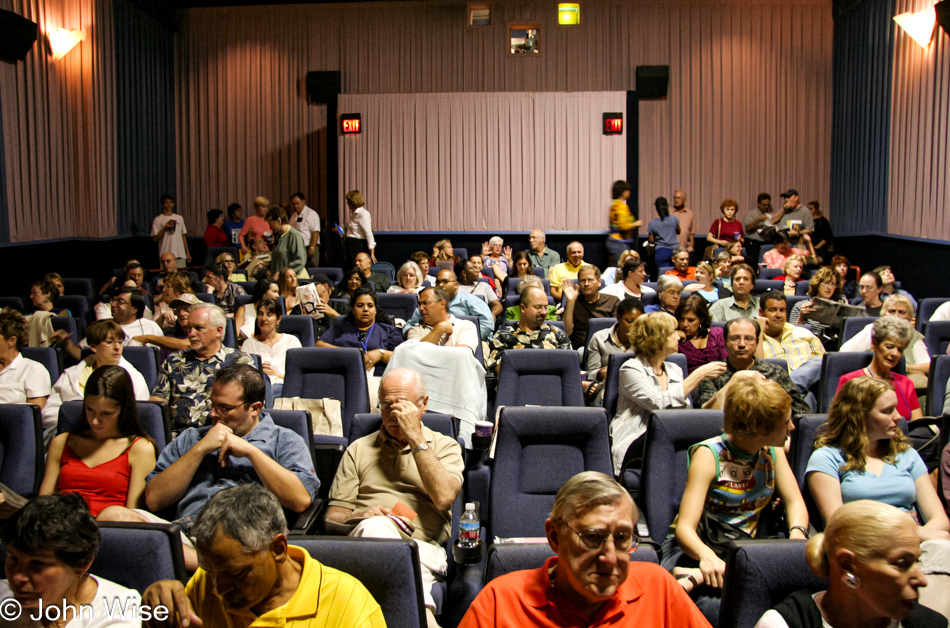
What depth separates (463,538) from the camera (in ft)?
8.54

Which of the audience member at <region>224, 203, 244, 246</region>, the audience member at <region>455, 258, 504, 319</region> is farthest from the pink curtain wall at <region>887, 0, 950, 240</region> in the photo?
the audience member at <region>224, 203, 244, 246</region>

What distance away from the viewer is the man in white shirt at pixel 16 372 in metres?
3.93

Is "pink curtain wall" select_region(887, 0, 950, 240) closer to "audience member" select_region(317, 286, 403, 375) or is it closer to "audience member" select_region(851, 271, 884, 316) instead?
"audience member" select_region(851, 271, 884, 316)

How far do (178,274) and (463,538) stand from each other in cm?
471

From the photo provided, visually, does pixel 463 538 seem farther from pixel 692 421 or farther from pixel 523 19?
pixel 523 19

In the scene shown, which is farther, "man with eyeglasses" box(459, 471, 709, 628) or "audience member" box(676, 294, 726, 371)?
"audience member" box(676, 294, 726, 371)

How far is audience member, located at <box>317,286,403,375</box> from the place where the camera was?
5137 millimetres

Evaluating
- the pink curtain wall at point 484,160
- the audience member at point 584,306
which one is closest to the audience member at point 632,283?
the audience member at point 584,306

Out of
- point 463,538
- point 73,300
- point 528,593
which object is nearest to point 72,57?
point 73,300

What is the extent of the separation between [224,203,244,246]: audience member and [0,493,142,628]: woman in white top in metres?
10.5

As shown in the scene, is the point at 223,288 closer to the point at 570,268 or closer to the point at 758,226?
the point at 570,268

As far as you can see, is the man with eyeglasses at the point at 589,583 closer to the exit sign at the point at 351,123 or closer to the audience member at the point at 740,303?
the audience member at the point at 740,303

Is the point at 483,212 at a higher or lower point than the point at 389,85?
lower

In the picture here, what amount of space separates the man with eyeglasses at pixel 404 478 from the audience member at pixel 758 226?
28.2ft
